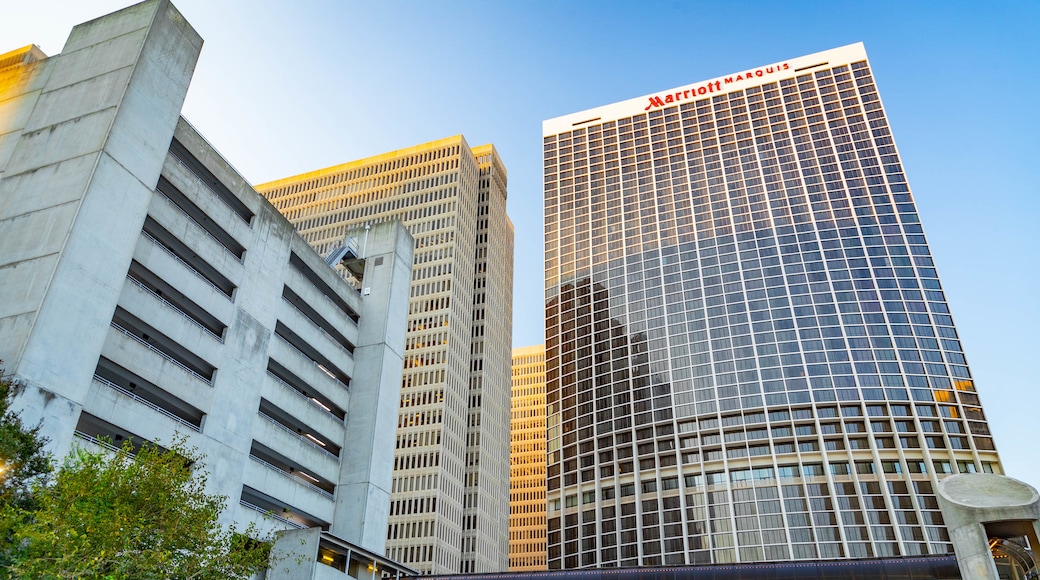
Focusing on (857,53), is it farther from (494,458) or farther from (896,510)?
(494,458)

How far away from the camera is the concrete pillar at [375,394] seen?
66.9 metres

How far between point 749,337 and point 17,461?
135 m

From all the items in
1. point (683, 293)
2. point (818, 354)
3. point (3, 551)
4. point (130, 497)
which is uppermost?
point (683, 293)

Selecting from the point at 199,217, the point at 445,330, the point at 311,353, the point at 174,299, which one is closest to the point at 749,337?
the point at 445,330

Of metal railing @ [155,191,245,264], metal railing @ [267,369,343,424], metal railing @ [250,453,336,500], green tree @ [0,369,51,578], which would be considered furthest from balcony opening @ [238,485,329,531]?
green tree @ [0,369,51,578]

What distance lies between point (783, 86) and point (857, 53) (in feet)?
58.2

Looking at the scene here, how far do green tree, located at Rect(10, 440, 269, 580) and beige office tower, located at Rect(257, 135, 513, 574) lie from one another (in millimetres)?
93297

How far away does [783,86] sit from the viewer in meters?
182

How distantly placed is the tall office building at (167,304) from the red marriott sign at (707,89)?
138603 millimetres

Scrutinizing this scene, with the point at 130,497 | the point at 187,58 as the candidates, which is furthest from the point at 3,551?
the point at 187,58

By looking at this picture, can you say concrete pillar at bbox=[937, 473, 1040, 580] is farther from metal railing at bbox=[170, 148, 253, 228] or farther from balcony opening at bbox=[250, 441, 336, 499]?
metal railing at bbox=[170, 148, 253, 228]

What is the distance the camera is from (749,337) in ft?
498

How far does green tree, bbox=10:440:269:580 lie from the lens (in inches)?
1084

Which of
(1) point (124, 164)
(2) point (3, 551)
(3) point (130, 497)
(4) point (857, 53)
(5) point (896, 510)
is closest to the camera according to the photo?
(2) point (3, 551)
